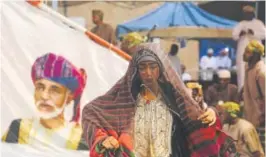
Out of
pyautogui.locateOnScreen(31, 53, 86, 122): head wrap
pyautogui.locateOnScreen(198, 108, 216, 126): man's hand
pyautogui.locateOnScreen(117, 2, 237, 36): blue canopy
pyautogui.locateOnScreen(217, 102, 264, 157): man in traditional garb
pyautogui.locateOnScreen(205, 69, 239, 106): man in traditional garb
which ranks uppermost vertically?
pyautogui.locateOnScreen(117, 2, 237, 36): blue canopy

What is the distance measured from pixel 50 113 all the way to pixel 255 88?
11.6 feet

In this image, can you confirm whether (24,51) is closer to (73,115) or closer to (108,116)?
(73,115)

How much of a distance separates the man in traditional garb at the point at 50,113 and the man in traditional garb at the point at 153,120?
2643 millimetres

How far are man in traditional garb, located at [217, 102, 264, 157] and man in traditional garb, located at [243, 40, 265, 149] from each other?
1.47m

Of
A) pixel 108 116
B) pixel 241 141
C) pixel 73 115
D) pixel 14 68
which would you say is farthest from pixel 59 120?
pixel 108 116

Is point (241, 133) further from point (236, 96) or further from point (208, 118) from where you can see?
point (208, 118)

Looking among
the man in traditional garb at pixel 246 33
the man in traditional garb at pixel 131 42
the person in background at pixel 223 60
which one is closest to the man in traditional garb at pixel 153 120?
the man in traditional garb at pixel 131 42

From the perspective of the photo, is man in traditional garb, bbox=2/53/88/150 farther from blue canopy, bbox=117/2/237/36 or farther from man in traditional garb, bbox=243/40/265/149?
blue canopy, bbox=117/2/237/36

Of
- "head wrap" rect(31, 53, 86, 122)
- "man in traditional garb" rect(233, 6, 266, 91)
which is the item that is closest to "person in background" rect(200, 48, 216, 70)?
"man in traditional garb" rect(233, 6, 266, 91)

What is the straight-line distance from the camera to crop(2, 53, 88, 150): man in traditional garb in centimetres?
841

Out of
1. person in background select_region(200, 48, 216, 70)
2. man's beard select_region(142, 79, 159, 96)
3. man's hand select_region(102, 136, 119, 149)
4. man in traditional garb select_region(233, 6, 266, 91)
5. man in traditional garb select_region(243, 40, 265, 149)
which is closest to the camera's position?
man's hand select_region(102, 136, 119, 149)

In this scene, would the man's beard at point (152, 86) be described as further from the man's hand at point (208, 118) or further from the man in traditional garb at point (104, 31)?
the man in traditional garb at point (104, 31)

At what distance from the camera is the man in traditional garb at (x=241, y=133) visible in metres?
9.05

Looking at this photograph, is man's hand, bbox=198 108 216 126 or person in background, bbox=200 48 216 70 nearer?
man's hand, bbox=198 108 216 126
